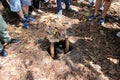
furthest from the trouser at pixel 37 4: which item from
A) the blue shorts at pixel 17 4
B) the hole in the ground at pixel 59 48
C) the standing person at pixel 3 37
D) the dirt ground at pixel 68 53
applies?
the hole in the ground at pixel 59 48

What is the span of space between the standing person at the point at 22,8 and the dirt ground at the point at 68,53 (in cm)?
22

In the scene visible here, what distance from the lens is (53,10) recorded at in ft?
21.6

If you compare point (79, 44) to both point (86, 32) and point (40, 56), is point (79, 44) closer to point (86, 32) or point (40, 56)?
point (86, 32)

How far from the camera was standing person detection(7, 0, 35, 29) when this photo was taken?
5251mm

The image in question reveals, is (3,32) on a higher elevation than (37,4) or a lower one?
lower

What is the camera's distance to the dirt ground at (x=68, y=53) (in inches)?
168

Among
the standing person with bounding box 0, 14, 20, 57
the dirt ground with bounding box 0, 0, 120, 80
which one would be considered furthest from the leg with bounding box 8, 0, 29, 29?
the standing person with bounding box 0, 14, 20, 57

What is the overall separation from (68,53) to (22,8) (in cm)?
220

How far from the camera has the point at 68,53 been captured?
477 centimetres

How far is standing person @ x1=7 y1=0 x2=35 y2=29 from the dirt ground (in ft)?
0.71

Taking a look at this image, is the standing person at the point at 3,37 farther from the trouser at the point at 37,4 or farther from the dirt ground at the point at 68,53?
the trouser at the point at 37,4

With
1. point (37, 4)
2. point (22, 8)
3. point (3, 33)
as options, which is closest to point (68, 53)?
point (3, 33)

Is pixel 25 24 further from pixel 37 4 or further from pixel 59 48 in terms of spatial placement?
pixel 59 48

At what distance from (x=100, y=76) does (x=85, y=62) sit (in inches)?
20.9
